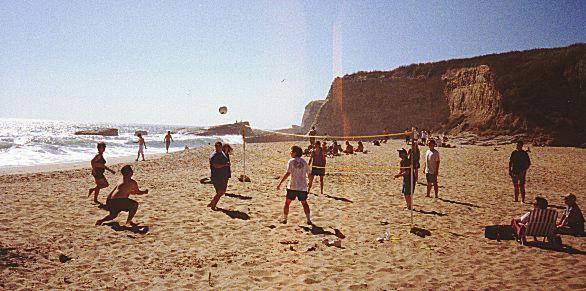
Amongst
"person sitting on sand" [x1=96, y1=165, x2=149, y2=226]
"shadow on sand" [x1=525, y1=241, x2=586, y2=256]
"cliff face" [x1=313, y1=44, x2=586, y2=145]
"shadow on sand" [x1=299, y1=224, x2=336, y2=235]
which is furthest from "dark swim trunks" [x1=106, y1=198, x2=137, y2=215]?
"cliff face" [x1=313, y1=44, x2=586, y2=145]

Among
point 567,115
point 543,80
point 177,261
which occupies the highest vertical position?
point 543,80

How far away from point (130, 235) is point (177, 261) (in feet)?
4.87

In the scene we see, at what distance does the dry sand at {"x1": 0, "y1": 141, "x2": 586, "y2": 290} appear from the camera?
428cm

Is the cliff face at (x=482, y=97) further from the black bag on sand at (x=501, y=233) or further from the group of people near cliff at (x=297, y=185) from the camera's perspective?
the black bag on sand at (x=501, y=233)

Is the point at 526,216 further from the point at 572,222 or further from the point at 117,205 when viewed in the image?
the point at 117,205

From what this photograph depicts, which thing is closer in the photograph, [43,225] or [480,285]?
[480,285]

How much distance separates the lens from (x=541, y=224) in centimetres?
549

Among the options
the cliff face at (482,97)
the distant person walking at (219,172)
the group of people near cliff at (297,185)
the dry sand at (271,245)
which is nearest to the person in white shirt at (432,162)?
the group of people near cliff at (297,185)

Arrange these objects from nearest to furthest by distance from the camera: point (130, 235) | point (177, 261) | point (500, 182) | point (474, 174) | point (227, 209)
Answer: point (177, 261)
point (130, 235)
point (227, 209)
point (500, 182)
point (474, 174)

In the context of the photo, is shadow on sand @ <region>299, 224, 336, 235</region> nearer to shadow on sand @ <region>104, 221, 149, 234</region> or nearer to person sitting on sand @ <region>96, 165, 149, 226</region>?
shadow on sand @ <region>104, 221, 149, 234</region>

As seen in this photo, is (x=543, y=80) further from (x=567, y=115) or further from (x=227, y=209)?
(x=227, y=209)

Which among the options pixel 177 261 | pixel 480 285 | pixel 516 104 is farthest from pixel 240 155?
pixel 516 104

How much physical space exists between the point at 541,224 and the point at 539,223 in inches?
1.2

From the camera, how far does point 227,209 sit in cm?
786
